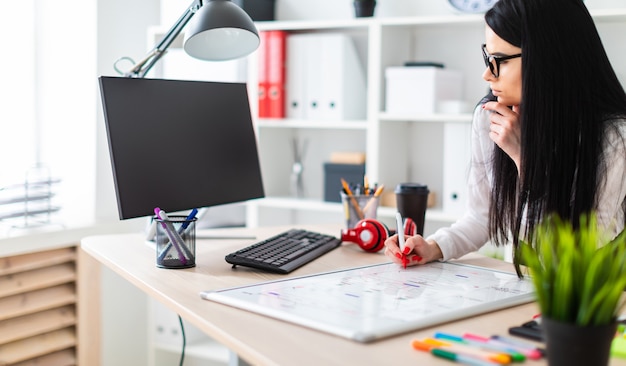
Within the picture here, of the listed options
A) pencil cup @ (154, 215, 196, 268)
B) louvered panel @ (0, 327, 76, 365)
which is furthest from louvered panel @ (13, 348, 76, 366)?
pencil cup @ (154, 215, 196, 268)

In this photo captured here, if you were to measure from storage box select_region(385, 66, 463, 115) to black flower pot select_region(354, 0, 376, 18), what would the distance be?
0.24 m

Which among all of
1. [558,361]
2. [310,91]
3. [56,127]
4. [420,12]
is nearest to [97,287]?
[56,127]

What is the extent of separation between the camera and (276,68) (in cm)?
287

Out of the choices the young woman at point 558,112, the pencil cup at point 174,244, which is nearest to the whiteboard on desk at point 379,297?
the young woman at point 558,112

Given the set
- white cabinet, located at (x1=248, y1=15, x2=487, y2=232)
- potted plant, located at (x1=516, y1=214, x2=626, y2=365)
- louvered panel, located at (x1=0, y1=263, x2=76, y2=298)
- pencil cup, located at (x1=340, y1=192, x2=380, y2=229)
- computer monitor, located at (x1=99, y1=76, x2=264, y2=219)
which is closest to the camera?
potted plant, located at (x1=516, y1=214, x2=626, y2=365)

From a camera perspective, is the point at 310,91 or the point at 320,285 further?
the point at 310,91

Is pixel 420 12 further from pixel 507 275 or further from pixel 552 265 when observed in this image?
pixel 552 265

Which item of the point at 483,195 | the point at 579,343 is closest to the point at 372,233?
the point at 483,195

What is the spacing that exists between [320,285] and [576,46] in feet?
2.43

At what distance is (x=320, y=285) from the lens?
4.38 feet

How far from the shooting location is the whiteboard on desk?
1079 millimetres

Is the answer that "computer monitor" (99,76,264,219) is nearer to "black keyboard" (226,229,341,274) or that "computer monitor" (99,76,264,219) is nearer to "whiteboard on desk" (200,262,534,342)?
"black keyboard" (226,229,341,274)

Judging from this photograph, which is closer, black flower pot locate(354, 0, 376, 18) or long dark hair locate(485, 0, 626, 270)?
long dark hair locate(485, 0, 626, 270)

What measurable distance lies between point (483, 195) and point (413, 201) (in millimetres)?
185
